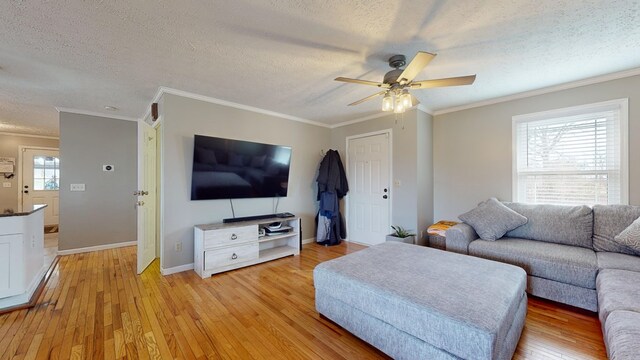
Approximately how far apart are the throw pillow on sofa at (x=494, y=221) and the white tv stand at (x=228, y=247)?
2.54 m

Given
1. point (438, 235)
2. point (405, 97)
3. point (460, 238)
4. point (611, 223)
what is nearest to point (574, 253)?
point (611, 223)

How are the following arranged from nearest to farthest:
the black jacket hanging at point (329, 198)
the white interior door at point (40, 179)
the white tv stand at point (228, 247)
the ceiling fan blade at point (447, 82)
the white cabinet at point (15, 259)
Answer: the ceiling fan blade at point (447, 82), the white cabinet at point (15, 259), the white tv stand at point (228, 247), the black jacket hanging at point (329, 198), the white interior door at point (40, 179)

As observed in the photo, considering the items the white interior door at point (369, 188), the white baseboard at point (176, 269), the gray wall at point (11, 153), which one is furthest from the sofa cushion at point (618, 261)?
the gray wall at point (11, 153)

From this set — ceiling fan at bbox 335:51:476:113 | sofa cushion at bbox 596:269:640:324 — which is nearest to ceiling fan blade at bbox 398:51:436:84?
ceiling fan at bbox 335:51:476:113

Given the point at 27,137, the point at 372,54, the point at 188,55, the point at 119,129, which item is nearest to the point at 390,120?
the point at 372,54

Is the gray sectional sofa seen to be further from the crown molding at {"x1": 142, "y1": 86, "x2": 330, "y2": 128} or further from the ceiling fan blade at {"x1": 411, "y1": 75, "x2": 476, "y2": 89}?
the crown molding at {"x1": 142, "y1": 86, "x2": 330, "y2": 128}

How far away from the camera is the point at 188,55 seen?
2.20 meters

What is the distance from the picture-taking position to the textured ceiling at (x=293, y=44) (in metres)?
1.62

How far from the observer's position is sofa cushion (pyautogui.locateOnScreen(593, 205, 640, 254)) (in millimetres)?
2299

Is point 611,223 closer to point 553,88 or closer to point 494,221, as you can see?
point 494,221

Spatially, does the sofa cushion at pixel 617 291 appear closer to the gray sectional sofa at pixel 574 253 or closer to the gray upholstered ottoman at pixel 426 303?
the gray sectional sofa at pixel 574 253

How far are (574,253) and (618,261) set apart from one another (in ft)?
0.85

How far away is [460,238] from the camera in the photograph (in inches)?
110

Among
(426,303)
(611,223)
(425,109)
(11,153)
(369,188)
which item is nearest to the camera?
(426,303)
